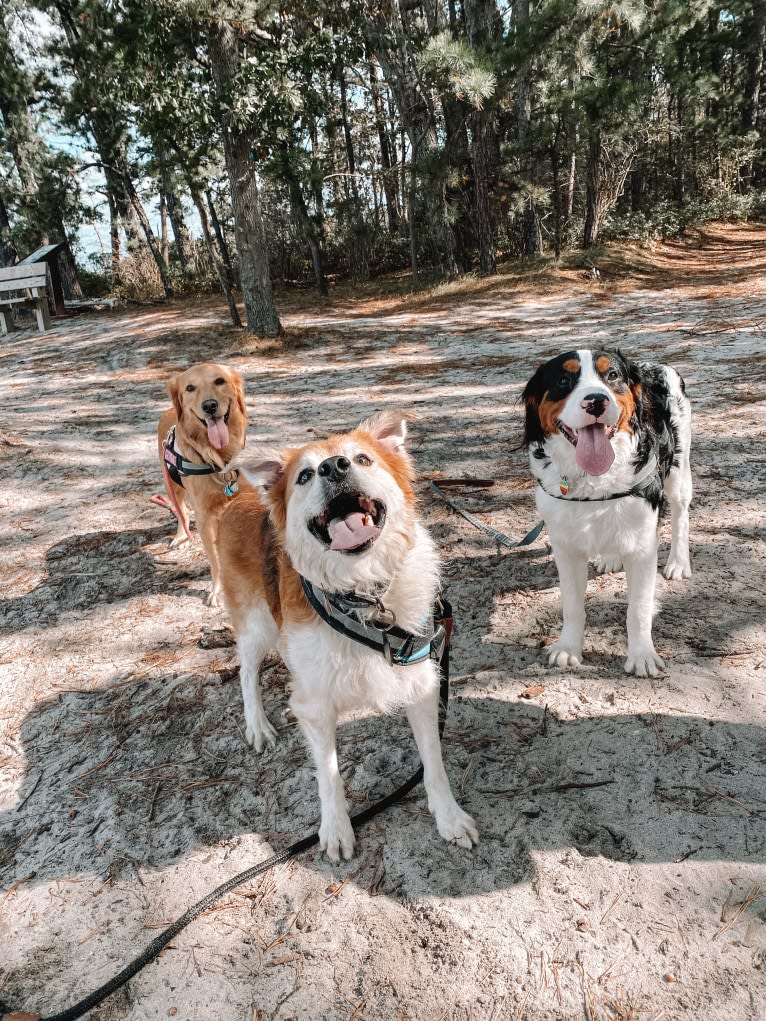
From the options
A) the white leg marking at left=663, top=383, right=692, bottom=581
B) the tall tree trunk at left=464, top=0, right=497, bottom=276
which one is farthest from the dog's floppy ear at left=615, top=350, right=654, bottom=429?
the tall tree trunk at left=464, top=0, right=497, bottom=276

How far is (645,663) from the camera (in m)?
2.94

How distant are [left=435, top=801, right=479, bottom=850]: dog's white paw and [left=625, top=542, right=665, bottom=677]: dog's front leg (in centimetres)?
118

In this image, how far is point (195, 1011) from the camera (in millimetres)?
1851

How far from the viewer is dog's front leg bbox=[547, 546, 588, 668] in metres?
2.93

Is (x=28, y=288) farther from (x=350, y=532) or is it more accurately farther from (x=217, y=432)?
(x=350, y=532)

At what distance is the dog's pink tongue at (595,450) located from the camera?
2635mm

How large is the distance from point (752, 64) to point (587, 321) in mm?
24387

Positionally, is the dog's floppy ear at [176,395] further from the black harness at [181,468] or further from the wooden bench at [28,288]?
the wooden bench at [28,288]

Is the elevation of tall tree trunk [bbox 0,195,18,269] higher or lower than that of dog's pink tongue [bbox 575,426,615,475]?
higher

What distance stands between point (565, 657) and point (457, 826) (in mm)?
1114

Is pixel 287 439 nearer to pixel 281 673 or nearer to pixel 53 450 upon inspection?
pixel 53 450

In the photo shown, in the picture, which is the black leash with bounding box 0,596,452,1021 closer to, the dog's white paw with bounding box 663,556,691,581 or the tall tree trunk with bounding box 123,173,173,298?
the dog's white paw with bounding box 663,556,691,581

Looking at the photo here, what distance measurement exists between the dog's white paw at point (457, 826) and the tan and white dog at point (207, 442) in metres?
2.22

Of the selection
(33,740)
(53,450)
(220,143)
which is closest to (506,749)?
(33,740)
